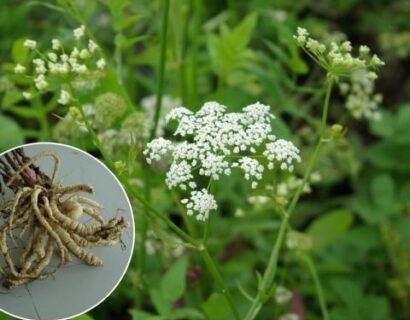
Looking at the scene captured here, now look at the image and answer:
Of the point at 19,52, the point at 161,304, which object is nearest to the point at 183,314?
the point at 161,304

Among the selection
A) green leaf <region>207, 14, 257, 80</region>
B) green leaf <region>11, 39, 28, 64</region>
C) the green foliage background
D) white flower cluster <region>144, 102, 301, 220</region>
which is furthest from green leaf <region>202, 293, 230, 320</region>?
green leaf <region>207, 14, 257, 80</region>

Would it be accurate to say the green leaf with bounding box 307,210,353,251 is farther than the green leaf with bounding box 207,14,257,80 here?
Yes

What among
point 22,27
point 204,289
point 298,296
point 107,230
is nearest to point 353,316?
point 298,296

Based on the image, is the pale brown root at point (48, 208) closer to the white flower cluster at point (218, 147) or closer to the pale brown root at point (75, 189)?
the pale brown root at point (75, 189)

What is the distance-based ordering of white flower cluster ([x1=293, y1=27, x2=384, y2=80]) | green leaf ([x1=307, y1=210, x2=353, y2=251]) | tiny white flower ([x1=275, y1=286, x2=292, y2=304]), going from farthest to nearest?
green leaf ([x1=307, y1=210, x2=353, y2=251])
tiny white flower ([x1=275, y1=286, x2=292, y2=304])
white flower cluster ([x1=293, y1=27, x2=384, y2=80])

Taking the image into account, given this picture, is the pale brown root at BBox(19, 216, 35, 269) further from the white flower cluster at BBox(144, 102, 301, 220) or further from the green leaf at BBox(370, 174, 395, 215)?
the green leaf at BBox(370, 174, 395, 215)

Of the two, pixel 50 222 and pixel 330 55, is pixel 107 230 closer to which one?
pixel 50 222
